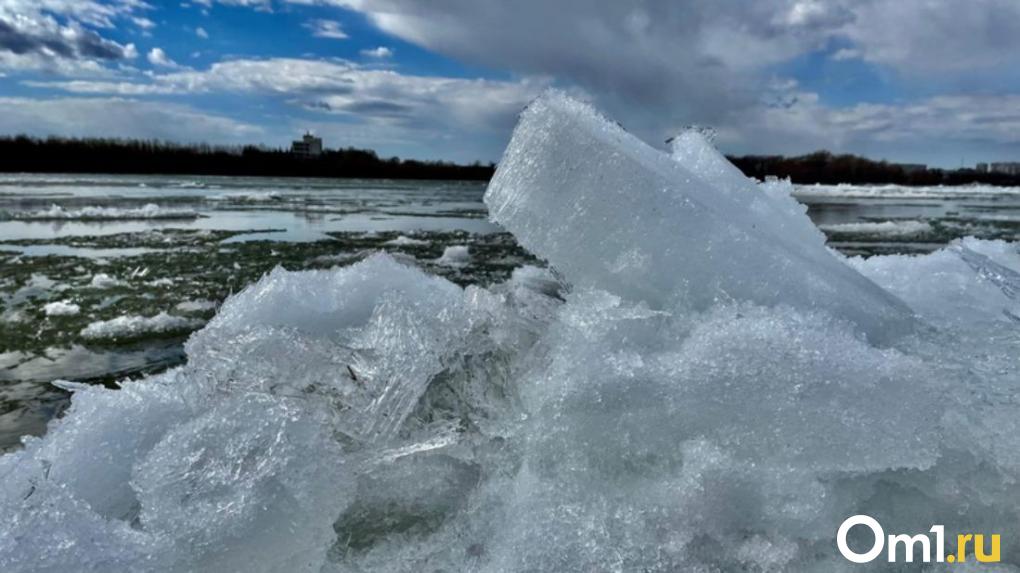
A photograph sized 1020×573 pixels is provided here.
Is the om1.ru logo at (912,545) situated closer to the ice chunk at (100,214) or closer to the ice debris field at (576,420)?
the ice debris field at (576,420)

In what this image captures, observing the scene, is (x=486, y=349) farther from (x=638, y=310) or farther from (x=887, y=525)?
(x=887, y=525)

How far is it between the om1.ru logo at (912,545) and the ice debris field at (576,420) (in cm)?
2

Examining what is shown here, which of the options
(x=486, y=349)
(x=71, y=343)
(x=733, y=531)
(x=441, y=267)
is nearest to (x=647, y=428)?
(x=733, y=531)

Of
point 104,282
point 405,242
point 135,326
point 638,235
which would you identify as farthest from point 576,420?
→ point 405,242

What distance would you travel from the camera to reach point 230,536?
4.19 ft

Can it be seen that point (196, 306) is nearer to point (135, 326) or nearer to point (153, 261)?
point (135, 326)

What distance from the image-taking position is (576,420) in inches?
59.3

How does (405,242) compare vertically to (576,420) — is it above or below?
below

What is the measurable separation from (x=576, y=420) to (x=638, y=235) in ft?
1.87

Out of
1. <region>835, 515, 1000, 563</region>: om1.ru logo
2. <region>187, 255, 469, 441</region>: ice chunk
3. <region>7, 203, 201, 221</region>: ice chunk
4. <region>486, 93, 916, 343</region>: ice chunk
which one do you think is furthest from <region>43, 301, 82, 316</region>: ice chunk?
<region>7, 203, 201, 221</region>: ice chunk

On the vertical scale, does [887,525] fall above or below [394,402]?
below

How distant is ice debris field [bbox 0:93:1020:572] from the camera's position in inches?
52.6

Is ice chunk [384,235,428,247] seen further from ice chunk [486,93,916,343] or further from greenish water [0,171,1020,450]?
ice chunk [486,93,916,343]

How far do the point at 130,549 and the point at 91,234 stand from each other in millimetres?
12949
